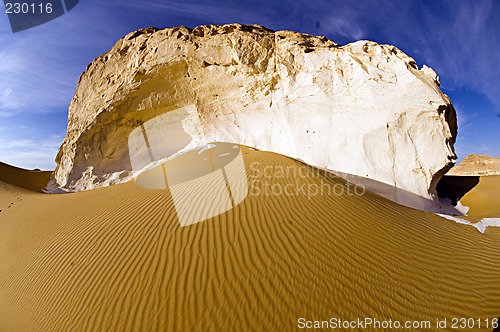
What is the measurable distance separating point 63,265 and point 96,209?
7.30 ft

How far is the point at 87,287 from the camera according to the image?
370cm

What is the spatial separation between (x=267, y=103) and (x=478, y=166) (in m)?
26.8

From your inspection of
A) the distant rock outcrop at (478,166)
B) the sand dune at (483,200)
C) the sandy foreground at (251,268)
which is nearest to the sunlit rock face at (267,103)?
the sandy foreground at (251,268)

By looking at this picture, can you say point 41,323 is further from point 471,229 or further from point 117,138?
point 117,138

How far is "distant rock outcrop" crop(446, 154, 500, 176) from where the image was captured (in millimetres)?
23844

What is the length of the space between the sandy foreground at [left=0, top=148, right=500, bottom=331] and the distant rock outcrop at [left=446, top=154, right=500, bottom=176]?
79.3ft

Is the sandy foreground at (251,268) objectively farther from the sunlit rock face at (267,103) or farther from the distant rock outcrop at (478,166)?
the distant rock outcrop at (478,166)

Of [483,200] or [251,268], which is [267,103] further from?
[483,200]

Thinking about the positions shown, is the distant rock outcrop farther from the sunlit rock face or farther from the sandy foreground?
the sandy foreground

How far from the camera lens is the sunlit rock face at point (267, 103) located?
781 cm

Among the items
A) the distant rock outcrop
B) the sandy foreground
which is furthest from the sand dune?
the distant rock outcrop

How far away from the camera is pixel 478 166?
2492cm

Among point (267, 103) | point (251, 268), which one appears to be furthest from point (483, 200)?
point (251, 268)

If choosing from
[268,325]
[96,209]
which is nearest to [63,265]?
[96,209]
